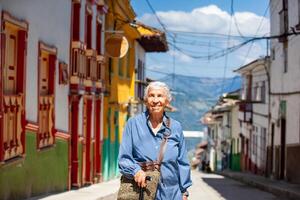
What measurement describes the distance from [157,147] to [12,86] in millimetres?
5292

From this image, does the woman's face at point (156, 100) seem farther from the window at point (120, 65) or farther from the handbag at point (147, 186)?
the window at point (120, 65)

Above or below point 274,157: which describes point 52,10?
above

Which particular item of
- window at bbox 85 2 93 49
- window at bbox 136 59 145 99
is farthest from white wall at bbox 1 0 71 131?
window at bbox 136 59 145 99

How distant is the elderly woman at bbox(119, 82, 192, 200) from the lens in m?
5.00

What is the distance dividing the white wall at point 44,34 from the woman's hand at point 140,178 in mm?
4772

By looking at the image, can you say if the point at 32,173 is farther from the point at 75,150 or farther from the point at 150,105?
the point at 150,105

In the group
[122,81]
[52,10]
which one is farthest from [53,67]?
[122,81]

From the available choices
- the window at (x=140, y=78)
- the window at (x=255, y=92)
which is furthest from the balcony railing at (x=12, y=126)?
the window at (x=255, y=92)

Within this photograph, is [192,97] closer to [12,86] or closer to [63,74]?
[63,74]

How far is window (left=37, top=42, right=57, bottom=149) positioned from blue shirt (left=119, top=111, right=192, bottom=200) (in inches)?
247

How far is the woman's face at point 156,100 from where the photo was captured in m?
5.15

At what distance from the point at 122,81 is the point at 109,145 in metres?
3.32

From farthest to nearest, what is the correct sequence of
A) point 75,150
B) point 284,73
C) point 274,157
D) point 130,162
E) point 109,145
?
point 274,157 → point 284,73 → point 109,145 → point 75,150 → point 130,162

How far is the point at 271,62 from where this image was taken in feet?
90.4
